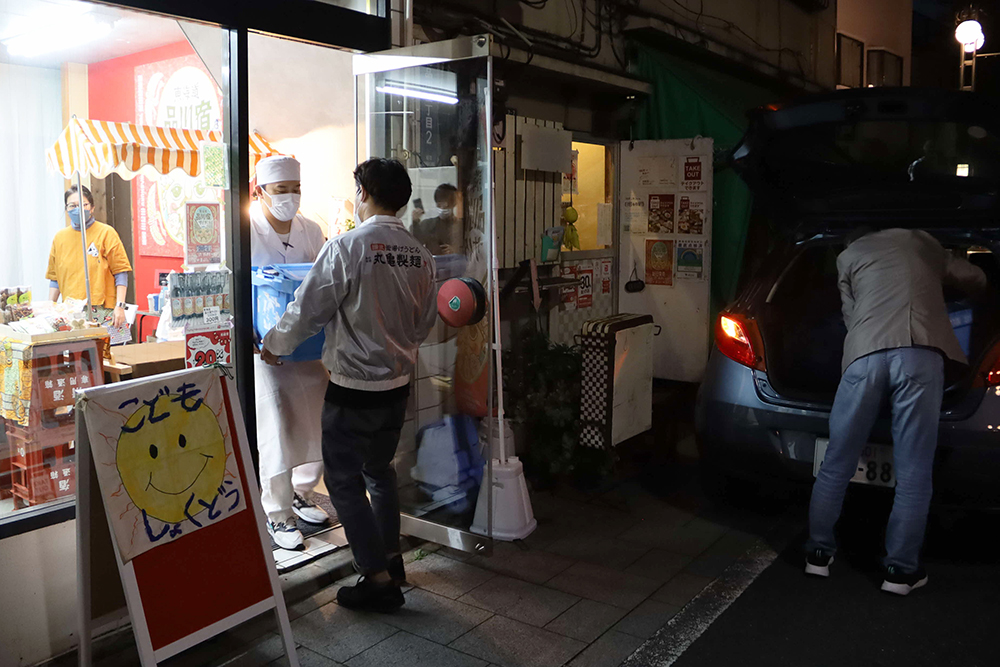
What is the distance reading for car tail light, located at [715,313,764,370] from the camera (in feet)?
14.9

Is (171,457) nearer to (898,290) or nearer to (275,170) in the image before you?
(275,170)

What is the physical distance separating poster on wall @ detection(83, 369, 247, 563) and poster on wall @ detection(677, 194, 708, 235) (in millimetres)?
4745

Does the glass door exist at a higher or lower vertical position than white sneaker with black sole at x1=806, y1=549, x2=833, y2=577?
higher

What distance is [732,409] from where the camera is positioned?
178 inches

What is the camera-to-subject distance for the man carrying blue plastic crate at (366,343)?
365 centimetres

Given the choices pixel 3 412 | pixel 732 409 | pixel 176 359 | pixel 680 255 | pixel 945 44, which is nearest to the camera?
pixel 3 412

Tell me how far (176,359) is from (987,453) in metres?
3.86

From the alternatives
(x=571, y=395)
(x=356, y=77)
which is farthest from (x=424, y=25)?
(x=571, y=395)

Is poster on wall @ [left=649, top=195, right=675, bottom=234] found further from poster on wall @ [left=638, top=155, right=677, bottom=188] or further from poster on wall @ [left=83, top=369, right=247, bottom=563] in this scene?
poster on wall @ [left=83, top=369, right=247, bottom=563]

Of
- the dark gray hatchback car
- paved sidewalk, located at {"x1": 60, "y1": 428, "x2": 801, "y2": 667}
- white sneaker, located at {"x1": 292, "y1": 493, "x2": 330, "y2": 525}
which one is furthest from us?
white sneaker, located at {"x1": 292, "y1": 493, "x2": 330, "y2": 525}

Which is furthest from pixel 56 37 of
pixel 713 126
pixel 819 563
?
pixel 713 126

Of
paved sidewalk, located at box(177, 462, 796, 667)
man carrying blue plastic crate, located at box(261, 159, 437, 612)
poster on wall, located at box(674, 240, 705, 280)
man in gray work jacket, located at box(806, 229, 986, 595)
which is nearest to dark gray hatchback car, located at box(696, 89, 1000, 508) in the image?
man in gray work jacket, located at box(806, 229, 986, 595)

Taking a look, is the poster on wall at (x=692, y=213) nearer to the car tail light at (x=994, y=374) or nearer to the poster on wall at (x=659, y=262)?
the poster on wall at (x=659, y=262)

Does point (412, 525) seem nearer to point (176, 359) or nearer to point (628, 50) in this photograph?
point (176, 359)
